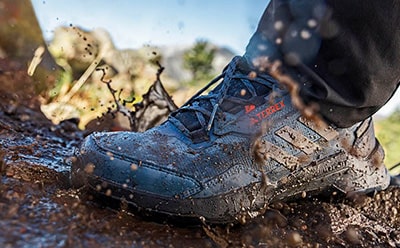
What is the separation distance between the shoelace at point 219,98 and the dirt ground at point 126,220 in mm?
319

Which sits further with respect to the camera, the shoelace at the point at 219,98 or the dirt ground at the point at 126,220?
the shoelace at the point at 219,98

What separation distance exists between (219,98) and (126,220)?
47 centimetres

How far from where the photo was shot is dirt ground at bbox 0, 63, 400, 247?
105cm

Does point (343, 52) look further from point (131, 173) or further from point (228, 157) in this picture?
point (131, 173)

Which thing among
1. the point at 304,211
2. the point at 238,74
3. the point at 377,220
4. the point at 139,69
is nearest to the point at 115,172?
the point at 238,74

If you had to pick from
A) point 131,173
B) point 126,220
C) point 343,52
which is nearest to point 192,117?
point 131,173

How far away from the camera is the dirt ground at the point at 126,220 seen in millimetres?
1054

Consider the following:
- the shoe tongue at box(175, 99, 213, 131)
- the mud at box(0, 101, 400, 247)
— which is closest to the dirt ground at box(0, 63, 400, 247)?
the mud at box(0, 101, 400, 247)

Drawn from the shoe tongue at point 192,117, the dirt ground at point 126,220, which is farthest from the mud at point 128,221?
the shoe tongue at point 192,117

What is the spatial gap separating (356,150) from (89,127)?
2.03m

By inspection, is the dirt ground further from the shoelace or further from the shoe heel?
Answer: the shoelace

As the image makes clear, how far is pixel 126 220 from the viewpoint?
3.95 feet

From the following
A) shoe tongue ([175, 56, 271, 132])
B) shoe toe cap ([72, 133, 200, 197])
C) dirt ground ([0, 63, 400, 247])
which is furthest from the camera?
shoe tongue ([175, 56, 271, 132])

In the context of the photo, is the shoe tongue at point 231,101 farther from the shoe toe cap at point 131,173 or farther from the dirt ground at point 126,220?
the dirt ground at point 126,220
